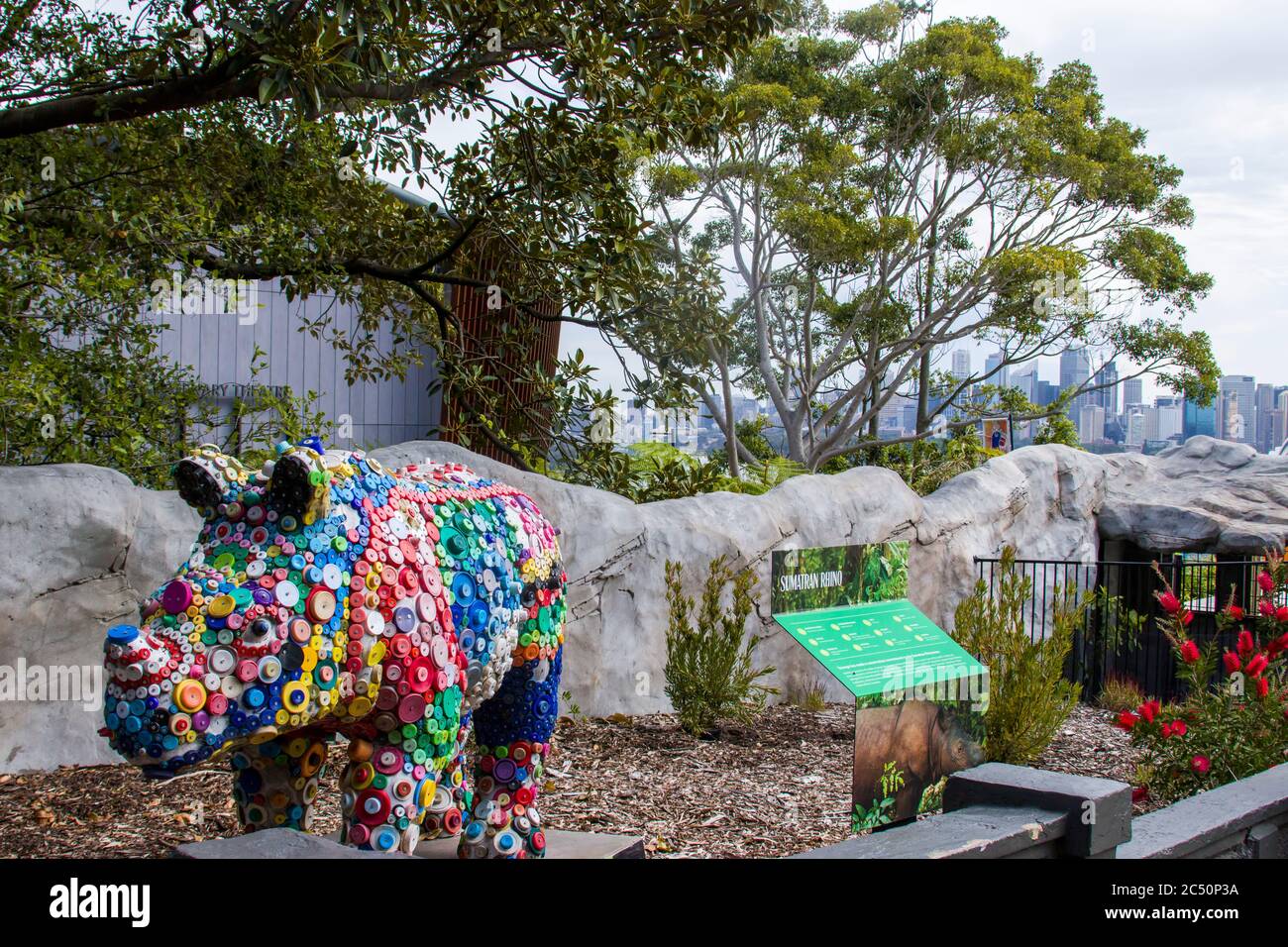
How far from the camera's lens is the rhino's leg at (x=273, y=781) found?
349 cm

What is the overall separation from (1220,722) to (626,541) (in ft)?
11.8

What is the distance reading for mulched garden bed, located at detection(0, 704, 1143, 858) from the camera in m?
4.86

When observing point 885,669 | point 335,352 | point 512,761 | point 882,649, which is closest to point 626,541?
point 882,649

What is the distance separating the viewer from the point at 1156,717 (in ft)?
19.2

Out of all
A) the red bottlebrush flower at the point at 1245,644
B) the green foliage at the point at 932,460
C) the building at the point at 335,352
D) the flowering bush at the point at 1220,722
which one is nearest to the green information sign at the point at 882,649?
the flowering bush at the point at 1220,722

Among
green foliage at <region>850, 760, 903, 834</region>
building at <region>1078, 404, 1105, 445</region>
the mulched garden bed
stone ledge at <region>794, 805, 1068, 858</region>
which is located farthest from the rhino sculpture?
building at <region>1078, 404, 1105, 445</region>

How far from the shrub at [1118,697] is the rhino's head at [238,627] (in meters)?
7.29

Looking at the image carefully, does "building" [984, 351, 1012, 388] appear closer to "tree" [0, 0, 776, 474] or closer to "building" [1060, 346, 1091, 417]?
"building" [1060, 346, 1091, 417]

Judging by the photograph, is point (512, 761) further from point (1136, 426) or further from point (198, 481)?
point (1136, 426)

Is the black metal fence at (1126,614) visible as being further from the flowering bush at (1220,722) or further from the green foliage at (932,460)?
the flowering bush at (1220,722)

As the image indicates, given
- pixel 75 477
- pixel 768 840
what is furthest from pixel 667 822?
pixel 75 477

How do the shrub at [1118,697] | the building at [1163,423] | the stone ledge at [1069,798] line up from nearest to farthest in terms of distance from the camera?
1. the stone ledge at [1069,798]
2. the shrub at [1118,697]
3. the building at [1163,423]

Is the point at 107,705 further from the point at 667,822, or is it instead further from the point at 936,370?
the point at 936,370
